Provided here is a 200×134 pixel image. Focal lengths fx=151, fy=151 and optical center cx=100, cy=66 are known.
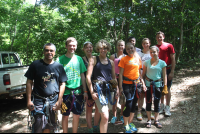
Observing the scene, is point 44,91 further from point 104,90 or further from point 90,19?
point 90,19

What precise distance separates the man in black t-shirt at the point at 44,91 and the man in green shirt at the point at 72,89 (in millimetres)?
254

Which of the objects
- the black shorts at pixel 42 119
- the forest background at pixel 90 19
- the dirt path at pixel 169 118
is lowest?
the dirt path at pixel 169 118

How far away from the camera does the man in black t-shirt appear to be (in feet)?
7.90

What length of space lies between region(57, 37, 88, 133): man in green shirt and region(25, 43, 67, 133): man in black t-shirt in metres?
0.25

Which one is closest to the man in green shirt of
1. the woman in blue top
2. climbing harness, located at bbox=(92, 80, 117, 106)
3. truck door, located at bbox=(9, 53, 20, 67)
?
climbing harness, located at bbox=(92, 80, 117, 106)

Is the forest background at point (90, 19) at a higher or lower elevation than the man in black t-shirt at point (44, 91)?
higher

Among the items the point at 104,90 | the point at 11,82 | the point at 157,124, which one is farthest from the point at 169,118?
the point at 11,82

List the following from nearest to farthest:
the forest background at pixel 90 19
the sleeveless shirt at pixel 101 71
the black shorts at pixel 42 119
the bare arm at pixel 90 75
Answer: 1. the black shorts at pixel 42 119
2. the bare arm at pixel 90 75
3. the sleeveless shirt at pixel 101 71
4. the forest background at pixel 90 19

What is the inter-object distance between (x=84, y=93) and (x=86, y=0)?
7.18 meters

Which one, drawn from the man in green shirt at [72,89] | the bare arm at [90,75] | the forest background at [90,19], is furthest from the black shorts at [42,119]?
the forest background at [90,19]

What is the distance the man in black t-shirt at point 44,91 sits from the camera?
94.8 inches

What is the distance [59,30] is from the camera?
27.6ft

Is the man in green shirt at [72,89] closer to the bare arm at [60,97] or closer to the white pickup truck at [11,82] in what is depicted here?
the bare arm at [60,97]

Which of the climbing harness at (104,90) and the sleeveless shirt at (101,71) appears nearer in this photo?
the climbing harness at (104,90)
